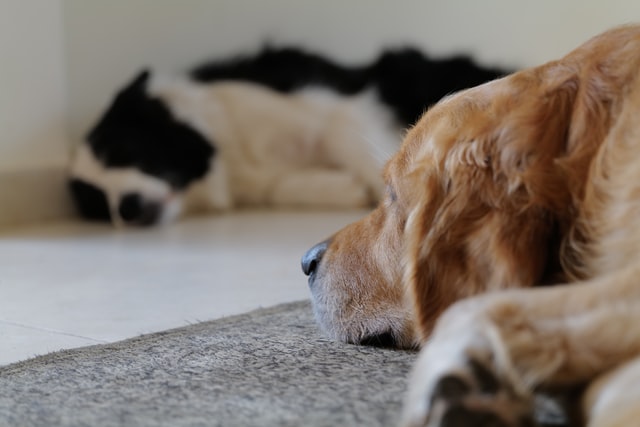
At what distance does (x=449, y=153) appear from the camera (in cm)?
117

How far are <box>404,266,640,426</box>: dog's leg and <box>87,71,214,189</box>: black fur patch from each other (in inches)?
104

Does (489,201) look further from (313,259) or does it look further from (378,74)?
(378,74)

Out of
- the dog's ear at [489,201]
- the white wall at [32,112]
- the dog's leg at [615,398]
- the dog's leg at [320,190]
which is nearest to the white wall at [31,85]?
the white wall at [32,112]

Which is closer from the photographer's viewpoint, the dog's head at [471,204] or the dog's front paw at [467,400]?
the dog's front paw at [467,400]

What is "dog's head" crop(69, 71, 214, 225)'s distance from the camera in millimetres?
3338

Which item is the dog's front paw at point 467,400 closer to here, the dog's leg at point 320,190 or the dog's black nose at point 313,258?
the dog's black nose at point 313,258

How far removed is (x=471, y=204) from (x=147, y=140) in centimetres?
257

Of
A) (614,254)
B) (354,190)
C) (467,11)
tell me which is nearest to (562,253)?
(614,254)

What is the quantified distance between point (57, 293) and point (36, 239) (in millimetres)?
898

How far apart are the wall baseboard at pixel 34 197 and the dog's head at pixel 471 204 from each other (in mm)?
2073

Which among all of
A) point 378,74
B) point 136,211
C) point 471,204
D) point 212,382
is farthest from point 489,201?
point 378,74

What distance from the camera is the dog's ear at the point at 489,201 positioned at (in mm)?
1067

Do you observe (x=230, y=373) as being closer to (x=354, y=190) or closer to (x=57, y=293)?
(x=57, y=293)

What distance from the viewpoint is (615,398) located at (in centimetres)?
85
